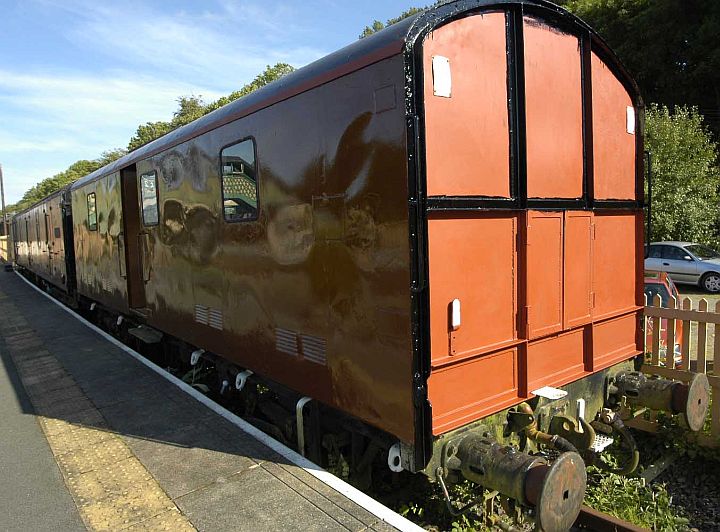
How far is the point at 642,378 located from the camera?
14.0 feet

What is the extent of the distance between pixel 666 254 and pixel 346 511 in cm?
1567

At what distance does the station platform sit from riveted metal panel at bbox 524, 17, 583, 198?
247 centimetres

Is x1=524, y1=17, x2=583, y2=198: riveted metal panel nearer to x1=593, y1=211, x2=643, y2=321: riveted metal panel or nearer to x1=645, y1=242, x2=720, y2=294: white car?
x1=593, y1=211, x2=643, y2=321: riveted metal panel

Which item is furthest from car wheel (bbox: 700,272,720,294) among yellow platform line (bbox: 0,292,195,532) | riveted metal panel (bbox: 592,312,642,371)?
yellow platform line (bbox: 0,292,195,532)

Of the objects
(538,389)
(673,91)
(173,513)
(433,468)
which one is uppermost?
(673,91)

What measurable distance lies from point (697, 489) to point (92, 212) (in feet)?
31.9

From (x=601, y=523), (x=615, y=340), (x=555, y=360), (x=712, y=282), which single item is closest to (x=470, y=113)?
(x=555, y=360)

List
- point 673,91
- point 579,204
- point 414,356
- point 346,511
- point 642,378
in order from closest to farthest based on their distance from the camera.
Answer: point 414,356
point 346,511
point 579,204
point 642,378
point 673,91

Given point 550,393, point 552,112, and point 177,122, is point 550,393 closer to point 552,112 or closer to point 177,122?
point 552,112

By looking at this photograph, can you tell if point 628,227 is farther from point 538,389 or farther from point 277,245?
point 277,245

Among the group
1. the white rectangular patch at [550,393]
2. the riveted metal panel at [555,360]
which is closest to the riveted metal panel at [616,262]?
the riveted metal panel at [555,360]

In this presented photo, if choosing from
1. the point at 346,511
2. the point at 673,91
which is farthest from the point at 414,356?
the point at 673,91

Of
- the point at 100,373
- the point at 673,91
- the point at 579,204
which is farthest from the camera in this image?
the point at 673,91

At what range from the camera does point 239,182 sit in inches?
183
